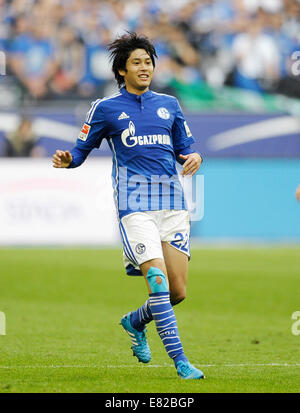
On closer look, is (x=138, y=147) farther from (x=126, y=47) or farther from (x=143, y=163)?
(x=126, y=47)

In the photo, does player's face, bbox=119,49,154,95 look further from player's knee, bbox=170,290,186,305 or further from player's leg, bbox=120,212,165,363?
player's knee, bbox=170,290,186,305

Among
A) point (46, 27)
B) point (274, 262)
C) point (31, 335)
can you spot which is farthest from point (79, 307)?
point (46, 27)

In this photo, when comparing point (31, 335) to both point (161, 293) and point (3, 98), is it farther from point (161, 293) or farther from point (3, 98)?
point (3, 98)

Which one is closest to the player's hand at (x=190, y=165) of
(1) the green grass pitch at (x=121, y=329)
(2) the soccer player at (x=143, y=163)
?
(2) the soccer player at (x=143, y=163)

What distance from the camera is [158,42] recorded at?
70.3 ft

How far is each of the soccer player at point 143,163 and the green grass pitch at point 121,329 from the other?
0.70 m

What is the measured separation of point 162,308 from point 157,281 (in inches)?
7.9

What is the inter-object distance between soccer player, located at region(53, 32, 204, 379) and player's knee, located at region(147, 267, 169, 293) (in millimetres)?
90

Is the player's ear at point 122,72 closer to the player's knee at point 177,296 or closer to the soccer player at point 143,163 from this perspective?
the soccer player at point 143,163

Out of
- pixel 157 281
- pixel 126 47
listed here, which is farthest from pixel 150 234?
pixel 126 47

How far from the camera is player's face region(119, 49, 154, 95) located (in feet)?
22.4

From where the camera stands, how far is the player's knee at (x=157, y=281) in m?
6.30

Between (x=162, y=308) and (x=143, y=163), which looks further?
(x=143, y=163)

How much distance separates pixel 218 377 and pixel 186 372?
36 cm
